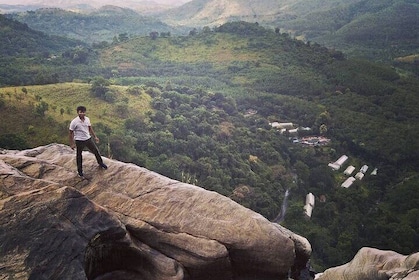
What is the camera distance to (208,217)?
1731 cm

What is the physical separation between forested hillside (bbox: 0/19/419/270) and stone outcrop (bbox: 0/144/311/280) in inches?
1099

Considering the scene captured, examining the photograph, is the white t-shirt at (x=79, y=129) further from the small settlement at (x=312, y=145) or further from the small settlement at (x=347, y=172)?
the small settlement at (x=347, y=172)

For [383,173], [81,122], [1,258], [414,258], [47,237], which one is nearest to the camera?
[1,258]

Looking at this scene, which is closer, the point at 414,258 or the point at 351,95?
the point at 414,258

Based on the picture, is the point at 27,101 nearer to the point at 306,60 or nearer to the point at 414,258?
the point at 414,258

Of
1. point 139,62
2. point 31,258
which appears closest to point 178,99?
point 139,62

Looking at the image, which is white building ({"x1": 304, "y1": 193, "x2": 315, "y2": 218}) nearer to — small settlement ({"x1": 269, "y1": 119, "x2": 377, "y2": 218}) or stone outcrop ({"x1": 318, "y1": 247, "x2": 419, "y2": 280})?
small settlement ({"x1": 269, "y1": 119, "x2": 377, "y2": 218})

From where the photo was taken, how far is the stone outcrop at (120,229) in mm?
12484

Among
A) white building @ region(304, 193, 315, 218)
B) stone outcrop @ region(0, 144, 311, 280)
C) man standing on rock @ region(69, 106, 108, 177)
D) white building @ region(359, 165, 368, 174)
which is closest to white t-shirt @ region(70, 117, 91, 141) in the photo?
man standing on rock @ region(69, 106, 108, 177)

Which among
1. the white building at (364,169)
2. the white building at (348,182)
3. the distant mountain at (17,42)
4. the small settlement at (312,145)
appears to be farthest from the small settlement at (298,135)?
the distant mountain at (17,42)

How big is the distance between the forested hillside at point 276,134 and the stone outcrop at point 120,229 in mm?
27925

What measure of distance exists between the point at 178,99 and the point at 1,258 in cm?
9822

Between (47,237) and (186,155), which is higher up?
(47,237)

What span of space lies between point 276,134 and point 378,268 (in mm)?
90498
